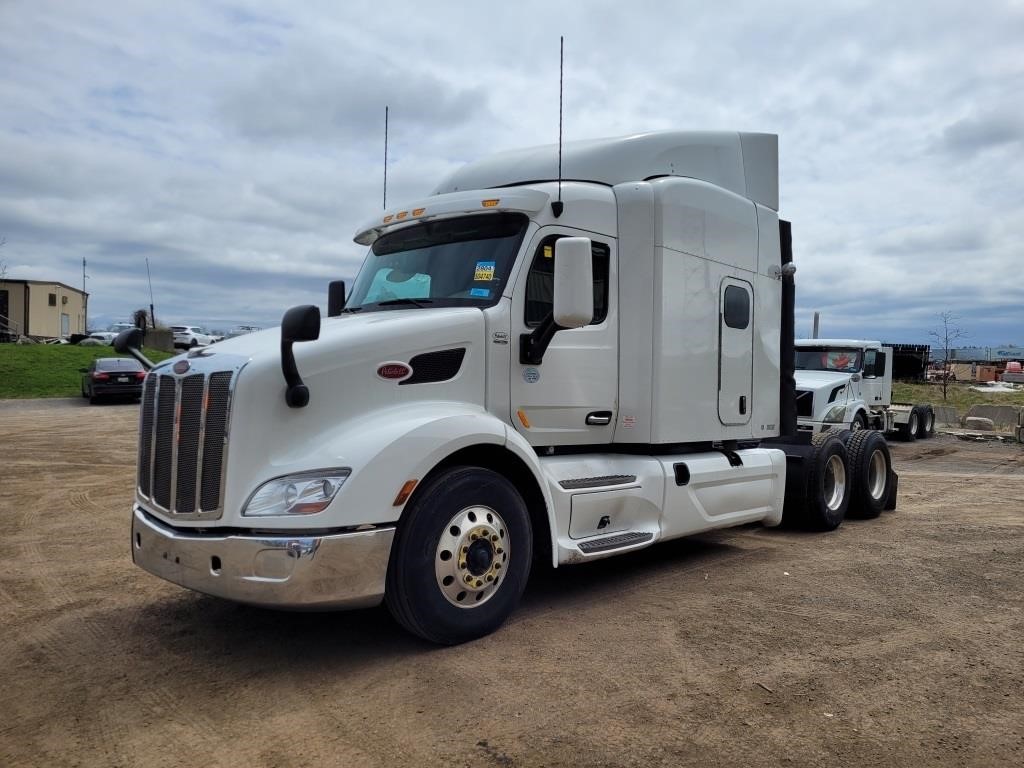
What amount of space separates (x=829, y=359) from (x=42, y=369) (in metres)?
28.2

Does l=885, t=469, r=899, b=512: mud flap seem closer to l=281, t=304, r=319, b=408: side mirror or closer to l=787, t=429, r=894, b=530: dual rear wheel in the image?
l=787, t=429, r=894, b=530: dual rear wheel

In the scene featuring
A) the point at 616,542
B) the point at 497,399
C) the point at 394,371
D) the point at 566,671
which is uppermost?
the point at 394,371

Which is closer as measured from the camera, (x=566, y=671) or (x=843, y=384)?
(x=566, y=671)

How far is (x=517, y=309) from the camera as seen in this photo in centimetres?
555

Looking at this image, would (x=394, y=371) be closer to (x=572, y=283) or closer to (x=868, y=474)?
(x=572, y=283)

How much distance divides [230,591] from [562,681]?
1785mm

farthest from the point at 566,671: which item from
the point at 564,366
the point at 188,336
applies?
the point at 188,336

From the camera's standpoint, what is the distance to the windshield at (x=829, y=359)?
18.3m

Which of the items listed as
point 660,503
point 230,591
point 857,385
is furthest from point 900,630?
point 857,385

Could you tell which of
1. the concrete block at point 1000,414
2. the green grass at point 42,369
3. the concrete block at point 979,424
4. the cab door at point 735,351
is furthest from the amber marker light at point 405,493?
the green grass at point 42,369

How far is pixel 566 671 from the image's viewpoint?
447cm

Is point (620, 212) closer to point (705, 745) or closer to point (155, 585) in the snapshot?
point (705, 745)

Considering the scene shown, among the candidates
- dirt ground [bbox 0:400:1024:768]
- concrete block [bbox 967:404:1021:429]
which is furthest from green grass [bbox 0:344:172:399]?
concrete block [bbox 967:404:1021:429]

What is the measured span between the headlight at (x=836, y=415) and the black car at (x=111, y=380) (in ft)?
63.1
